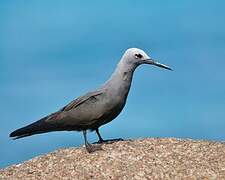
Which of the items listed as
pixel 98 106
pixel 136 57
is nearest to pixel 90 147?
pixel 98 106

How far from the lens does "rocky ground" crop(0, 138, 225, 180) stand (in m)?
8.73

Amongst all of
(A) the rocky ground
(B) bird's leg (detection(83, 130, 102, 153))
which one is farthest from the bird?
(A) the rocky ground

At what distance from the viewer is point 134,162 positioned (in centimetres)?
902

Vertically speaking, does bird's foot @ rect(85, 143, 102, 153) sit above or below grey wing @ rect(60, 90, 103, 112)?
below

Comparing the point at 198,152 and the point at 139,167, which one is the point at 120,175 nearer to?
the point at 139,167

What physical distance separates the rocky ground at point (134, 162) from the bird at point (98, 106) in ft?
1.04

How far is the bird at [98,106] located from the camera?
30.3ft

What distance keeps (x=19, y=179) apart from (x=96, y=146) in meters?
1.12

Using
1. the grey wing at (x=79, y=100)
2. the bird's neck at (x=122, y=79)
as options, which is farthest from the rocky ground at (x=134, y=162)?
the bird's neck at (x=122, y=79)

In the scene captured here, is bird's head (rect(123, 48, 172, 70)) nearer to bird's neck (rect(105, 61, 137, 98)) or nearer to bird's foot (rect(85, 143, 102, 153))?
bird's neck (rect(105, 61, 137, 98))

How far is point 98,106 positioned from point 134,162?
88 centimetres

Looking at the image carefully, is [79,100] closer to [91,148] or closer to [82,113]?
[82,113]

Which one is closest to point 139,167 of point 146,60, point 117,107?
point 117,107

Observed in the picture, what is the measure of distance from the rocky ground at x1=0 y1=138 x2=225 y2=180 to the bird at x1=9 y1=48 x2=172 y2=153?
32 cm
